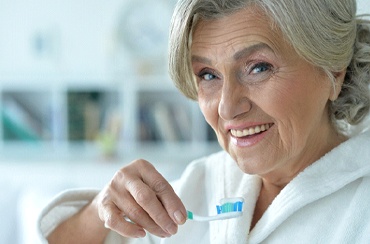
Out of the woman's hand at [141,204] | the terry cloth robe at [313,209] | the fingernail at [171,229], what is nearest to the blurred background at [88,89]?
the terry cloth robe at [313,209]

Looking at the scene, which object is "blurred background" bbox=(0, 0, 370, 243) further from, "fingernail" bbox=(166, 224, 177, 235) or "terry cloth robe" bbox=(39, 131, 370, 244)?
"fingernail" bbox=(166, 224, 177, 235)

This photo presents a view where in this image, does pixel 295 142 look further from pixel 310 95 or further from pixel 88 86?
pixel 88 86

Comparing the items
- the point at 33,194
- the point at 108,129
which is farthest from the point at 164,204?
the point at 108,129

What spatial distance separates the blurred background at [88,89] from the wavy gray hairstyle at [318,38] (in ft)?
11.0

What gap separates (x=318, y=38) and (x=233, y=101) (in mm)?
206

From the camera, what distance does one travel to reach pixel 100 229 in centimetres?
143

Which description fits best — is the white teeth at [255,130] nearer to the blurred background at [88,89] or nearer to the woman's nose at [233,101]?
the woman's nose at [233,101]

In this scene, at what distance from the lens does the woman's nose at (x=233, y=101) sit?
1230 mm

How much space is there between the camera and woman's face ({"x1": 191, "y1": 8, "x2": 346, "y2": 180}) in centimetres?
122

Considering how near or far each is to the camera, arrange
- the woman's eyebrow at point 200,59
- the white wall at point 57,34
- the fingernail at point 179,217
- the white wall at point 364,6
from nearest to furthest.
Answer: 1. the fingernail at point 179,217
2. the woman's eyebrow at point 200,59
3. the white wall at point 364,6
4. the white wall at point 57,34

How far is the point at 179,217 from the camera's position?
1.16m

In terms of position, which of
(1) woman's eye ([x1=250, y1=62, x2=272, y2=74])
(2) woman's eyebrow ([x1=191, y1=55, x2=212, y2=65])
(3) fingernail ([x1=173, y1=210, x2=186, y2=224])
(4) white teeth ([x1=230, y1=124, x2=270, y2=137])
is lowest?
(3) fingernail ([x1=173, y1=210, x2=186, y2=224])

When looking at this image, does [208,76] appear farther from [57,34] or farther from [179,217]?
[57,34]

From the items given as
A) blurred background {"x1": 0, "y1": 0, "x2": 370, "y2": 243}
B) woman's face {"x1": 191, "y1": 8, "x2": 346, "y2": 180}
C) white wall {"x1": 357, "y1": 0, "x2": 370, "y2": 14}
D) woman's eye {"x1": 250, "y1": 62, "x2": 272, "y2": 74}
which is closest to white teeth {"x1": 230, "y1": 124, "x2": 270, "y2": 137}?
woman's face {"x1": 191, "y1": 8, "x2": 346, "y2": 180}
